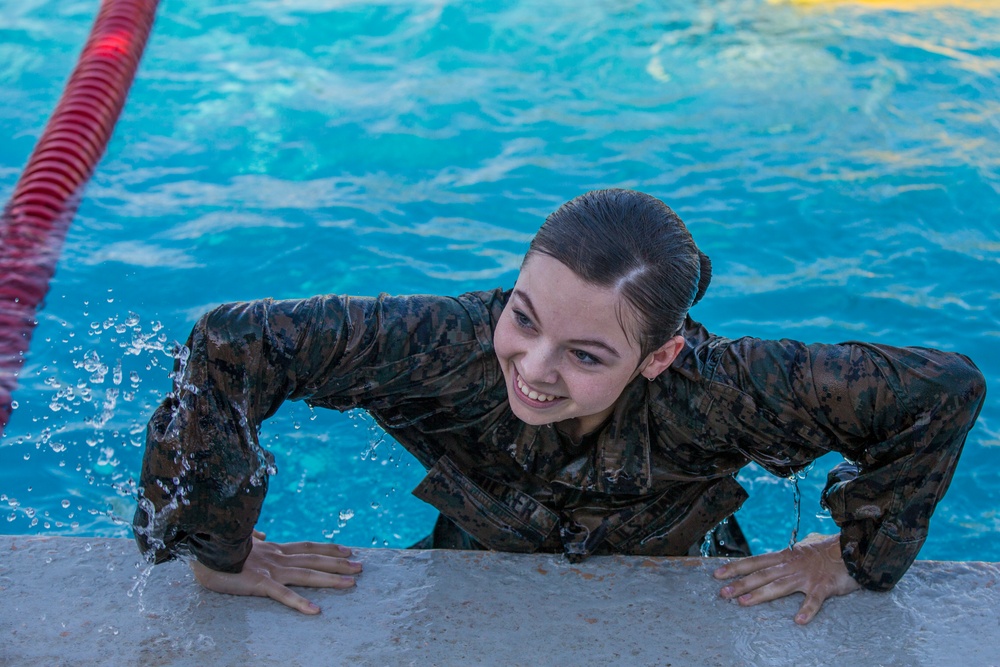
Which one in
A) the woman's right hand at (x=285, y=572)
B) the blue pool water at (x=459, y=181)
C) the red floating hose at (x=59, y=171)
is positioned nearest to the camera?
the woman's right hand at (x=285, y=572)

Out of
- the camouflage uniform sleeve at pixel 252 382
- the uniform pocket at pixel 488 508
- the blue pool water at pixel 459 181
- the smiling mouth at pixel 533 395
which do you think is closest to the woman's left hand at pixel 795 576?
the uniform pocket at pixel 488 508

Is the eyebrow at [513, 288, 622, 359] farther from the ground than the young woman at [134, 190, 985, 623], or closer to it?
farther from the ground

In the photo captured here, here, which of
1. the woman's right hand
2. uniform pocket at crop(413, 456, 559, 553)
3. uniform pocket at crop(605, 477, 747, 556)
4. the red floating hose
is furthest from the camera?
the red floating hose

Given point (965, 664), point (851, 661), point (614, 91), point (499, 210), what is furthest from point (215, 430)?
point (614, 91)

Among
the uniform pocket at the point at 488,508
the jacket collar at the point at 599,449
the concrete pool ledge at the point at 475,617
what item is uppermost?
the jacket collar at the point at 599,449

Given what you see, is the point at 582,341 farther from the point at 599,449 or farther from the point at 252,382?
the point at 252,382

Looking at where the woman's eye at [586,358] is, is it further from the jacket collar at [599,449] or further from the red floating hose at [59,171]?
the red floating hose at [59,171]

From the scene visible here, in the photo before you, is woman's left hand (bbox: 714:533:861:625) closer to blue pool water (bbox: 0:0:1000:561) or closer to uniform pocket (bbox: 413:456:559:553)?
uniform pocket (bbox: 413:456:559:553)

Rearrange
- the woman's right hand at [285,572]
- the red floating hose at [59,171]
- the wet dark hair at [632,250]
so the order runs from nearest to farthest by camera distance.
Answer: the wet dark hair at [632,250]
the woman's right hand at [285,572]
the red floating hose at [59,171]

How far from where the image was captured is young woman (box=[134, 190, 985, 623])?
2.51 metres

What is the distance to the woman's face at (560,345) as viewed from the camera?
246 cm

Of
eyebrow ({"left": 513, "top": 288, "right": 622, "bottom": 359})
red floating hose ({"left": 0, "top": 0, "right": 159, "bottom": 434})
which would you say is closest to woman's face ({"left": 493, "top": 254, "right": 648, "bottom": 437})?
eyebrow ({"left": 513, "top": 288, "right": 622, "bottom": 359})

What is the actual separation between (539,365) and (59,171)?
4441mm

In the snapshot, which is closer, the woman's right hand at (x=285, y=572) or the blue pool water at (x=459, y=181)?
the woman's right hand at (x=285, y=572)
